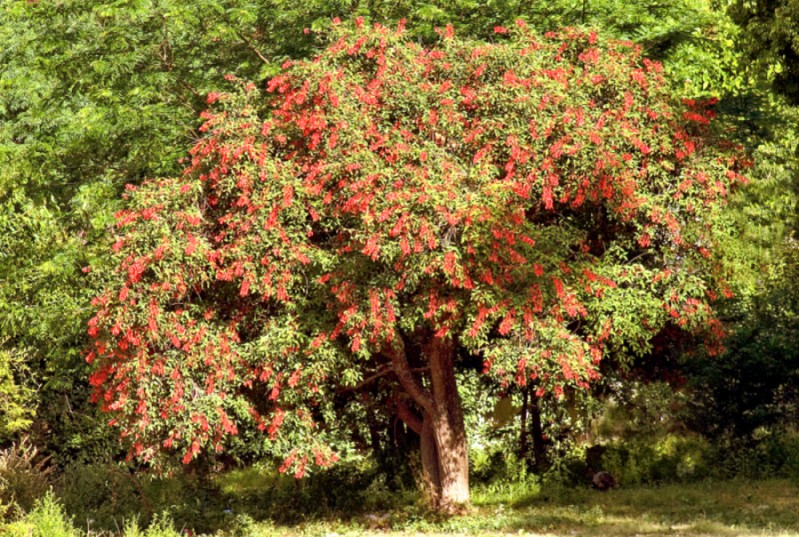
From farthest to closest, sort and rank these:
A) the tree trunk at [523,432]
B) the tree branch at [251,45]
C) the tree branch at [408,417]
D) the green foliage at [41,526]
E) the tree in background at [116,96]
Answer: the tree trunk at [523,432] < the tree branch at [251,45] < the tree in background at [116,96] < the tree branch at [408,417] < the green foliage at [41,526]

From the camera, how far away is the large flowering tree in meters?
13.9

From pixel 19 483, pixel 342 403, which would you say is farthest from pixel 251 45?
pixel 19 483

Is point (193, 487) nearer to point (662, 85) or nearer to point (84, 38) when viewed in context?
point (84, 38)

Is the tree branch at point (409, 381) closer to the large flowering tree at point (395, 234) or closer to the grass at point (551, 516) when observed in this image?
the large flowering tree at point (395, 234)

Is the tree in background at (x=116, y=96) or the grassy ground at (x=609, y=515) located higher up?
the tree in background at (x=116, y=96)

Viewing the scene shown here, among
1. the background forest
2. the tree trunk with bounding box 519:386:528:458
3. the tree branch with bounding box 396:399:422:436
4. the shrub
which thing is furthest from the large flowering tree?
the tree trunk with bounding box 519:386:528:458

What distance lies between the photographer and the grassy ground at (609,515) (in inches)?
585

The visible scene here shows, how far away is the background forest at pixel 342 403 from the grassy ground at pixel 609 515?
8.2 inches

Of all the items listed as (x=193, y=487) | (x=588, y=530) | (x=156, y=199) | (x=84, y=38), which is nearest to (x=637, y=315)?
(x=588, y=530)

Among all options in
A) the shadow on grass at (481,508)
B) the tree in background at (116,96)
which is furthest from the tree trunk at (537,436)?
the tree in background at (116,96)

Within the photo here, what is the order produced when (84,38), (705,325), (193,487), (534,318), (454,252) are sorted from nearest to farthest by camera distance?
(454,252), (534,318), (705,325), (193,487), (84,38)

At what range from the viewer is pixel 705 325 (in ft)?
50.7

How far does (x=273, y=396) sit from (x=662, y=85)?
6513 millimetres

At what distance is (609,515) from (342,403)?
14.8ft
